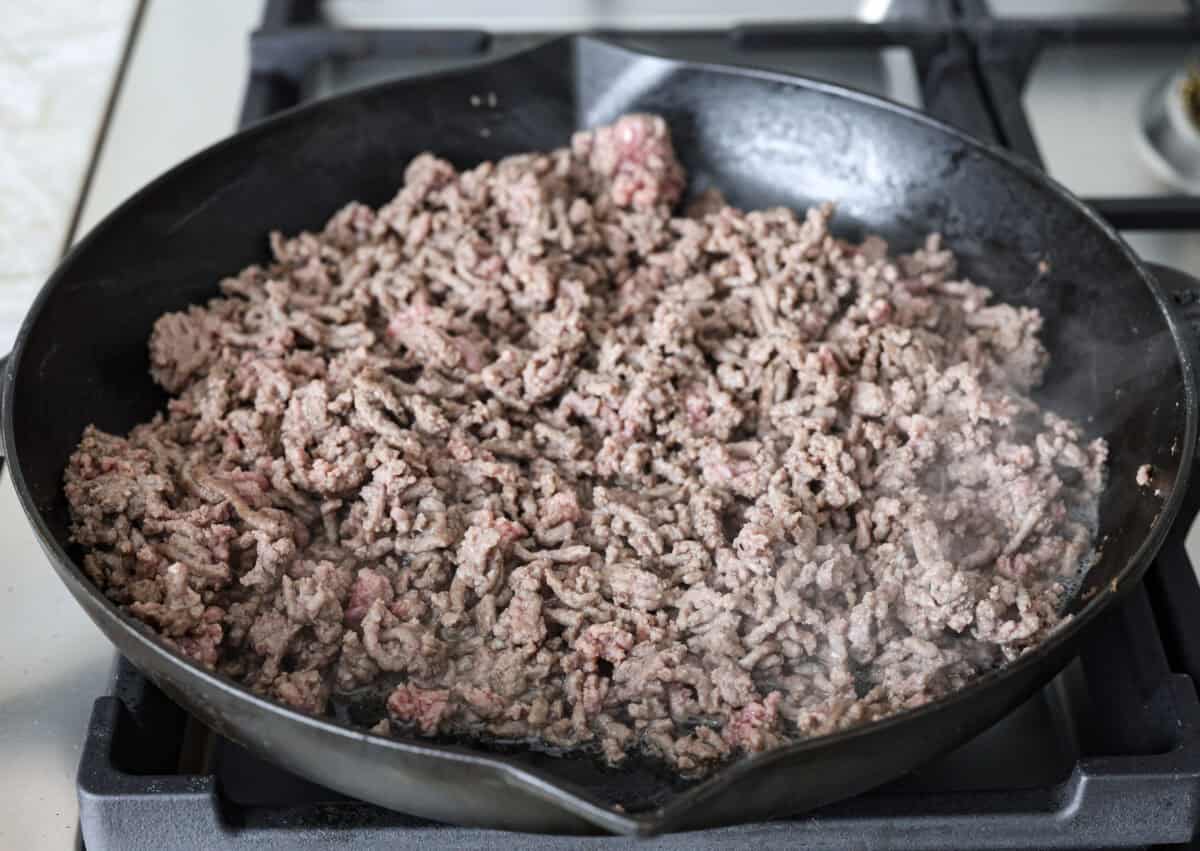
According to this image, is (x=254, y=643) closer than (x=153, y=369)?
Yes

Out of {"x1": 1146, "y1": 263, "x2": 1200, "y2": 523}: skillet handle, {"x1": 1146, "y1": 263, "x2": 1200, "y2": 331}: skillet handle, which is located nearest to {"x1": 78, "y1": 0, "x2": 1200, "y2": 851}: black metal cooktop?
{"x1": 1146, "y1": 263, "x2": 1200, "y2": 523}: skillet handle

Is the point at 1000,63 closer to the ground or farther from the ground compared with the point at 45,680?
farther from the ground

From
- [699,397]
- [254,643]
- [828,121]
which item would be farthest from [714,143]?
[254,643]

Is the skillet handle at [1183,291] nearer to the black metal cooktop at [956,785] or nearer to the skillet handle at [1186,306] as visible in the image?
the skillet handle at [1186,306]

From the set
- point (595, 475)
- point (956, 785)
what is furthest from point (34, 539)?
point (956, 785)

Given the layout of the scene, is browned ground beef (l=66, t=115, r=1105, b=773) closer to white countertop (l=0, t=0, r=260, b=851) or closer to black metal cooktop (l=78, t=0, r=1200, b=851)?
black metal cooktop (l=78, t=0, r=1200, b=851)

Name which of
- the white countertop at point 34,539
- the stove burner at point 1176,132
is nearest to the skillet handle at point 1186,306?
the stove burner at point 1176,132

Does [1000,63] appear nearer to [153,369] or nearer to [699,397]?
[699,397]
